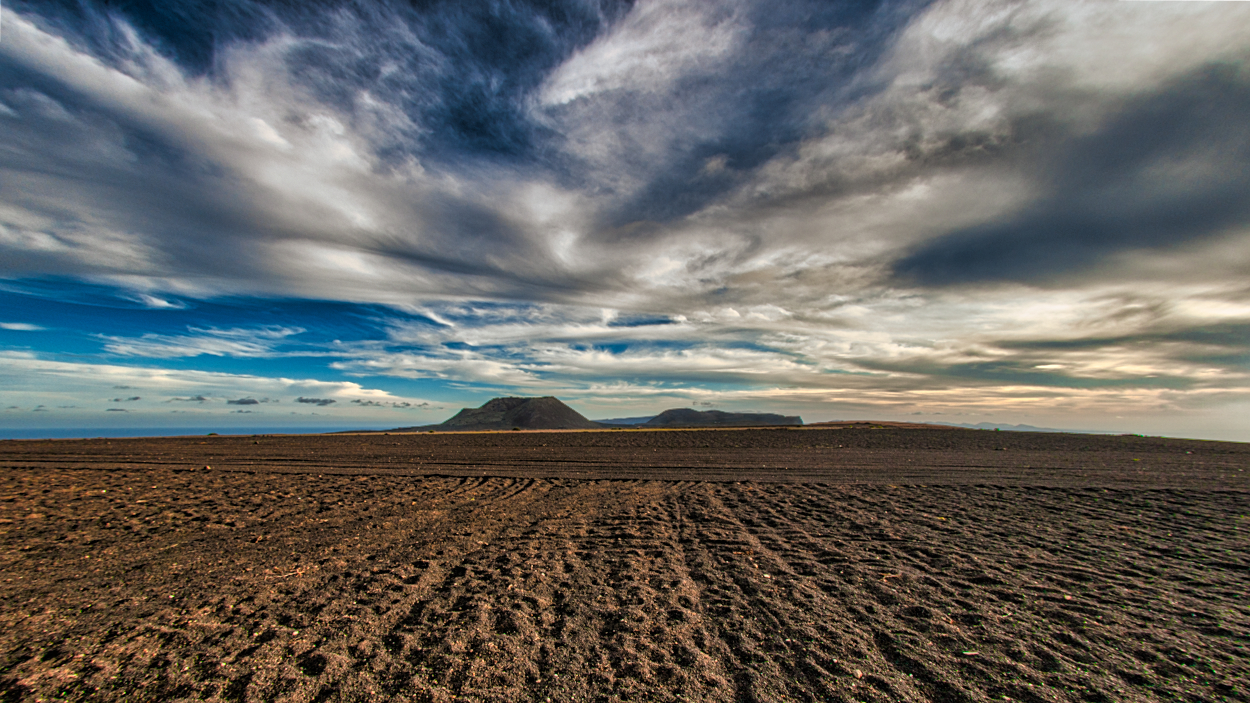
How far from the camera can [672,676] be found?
14.7 feet

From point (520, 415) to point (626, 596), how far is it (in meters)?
149

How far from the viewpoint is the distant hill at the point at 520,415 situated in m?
144

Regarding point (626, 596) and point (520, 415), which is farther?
point (520, 415)

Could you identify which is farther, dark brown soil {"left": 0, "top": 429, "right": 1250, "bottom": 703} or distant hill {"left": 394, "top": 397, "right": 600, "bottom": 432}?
distant hill {"left": 394, "top": 397, "right": 600, "bottom": 432}

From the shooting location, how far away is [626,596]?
6.29 metres

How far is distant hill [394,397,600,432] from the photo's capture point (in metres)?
144

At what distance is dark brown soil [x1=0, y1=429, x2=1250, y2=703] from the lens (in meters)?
4.44

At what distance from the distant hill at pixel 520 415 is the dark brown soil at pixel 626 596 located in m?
130

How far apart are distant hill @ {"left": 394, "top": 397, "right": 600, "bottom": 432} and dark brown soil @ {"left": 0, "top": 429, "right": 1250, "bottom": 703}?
428 ft

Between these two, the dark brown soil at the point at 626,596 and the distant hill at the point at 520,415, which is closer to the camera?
the dark brown soil at the point at 626,596

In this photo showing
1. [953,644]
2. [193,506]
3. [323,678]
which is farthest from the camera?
[193,506]

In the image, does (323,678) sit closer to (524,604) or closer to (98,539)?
(524,604)

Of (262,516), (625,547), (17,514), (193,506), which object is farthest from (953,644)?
(17,514)

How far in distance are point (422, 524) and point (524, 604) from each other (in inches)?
217
